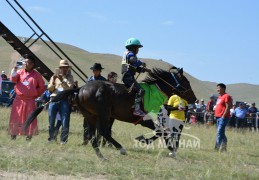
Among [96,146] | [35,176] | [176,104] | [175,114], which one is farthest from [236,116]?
[35,176]

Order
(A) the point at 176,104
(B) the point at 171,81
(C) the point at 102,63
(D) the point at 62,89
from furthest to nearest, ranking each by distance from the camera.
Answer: (C) the point at 102,63
(D) the point at 62,89
(A) the point at 176,104
(B) the point at 171,81

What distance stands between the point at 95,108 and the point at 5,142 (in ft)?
6.53

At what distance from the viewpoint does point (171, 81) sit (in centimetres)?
1159

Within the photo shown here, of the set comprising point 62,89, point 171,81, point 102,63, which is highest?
point 102,63

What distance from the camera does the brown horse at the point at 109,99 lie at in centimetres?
1059

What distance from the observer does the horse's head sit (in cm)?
1142

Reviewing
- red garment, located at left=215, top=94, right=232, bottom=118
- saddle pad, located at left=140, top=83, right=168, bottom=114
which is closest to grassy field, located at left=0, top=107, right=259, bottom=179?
saddle pad, located at left=140, top=83, right=168, bottom=114

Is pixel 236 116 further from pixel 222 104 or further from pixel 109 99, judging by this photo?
pixel 109 99

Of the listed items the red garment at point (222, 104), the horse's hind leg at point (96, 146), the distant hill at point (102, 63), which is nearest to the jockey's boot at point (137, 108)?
the horse's hind leg at point (96, 146)

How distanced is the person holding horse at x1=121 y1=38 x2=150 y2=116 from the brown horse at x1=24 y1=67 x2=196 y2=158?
0.15 m

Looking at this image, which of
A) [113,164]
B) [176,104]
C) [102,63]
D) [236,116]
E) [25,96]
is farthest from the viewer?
[102,63]

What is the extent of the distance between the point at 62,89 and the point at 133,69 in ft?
6.58

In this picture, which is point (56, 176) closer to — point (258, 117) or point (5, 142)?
point (5, 142)

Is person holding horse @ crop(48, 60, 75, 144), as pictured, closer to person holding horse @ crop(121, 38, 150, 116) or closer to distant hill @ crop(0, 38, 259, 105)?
person holding horse @ crop(121, 38, 150, 116)
